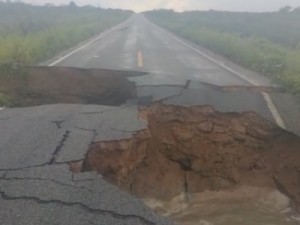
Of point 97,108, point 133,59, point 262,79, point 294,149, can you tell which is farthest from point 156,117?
point 133,59

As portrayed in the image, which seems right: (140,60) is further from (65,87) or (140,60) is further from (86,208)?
(86,208)

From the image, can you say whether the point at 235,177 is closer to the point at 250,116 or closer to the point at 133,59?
the point at 250,116

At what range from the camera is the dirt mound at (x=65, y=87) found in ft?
28.0

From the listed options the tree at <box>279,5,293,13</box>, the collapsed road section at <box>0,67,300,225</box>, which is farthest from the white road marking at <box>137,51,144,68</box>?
the tree at <box>279,5,293,13</box>

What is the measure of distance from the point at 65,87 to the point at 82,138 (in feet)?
11.8

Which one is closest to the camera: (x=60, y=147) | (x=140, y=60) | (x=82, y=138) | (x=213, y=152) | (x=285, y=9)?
(x=60, y=147)

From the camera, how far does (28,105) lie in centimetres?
823

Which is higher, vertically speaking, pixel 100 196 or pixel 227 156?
pixel 100 196

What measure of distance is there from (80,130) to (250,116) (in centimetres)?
315

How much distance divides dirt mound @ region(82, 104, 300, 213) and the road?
0.28 m

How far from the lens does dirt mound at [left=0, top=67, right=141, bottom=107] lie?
28.0 feet

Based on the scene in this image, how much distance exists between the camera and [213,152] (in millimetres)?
7691

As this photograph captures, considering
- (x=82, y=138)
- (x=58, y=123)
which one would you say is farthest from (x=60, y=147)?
(x=58, y=123)

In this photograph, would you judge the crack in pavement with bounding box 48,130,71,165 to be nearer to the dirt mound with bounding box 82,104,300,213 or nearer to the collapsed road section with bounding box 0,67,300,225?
the collapsed road section with bounding box 0,67,300,225
